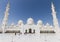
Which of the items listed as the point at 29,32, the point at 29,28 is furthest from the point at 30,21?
the point at 29,32

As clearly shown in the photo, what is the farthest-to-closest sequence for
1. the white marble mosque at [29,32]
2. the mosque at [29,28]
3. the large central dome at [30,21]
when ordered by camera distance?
the large central dome at [30,21], the mosque at [29,28], the white marble mosque at [29,32]

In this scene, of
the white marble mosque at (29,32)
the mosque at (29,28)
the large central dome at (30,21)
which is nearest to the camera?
the white marble mosque at (29,32)

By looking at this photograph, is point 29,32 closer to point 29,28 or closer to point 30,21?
point 29,28

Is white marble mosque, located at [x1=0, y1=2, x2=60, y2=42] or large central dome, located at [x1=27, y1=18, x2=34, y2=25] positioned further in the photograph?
large central dome, located at [x1=27, y1=18, x2=34, y2=25]

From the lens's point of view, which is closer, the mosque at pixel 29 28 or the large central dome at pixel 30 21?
the mosque at pixel 29 28

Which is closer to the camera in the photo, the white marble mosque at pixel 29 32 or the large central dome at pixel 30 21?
the white marble mosque at pixel 29 32

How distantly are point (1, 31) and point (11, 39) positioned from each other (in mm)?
7721

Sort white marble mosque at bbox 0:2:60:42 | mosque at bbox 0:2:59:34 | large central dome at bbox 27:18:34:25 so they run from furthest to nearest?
large central dome at bbox 27:18:34:25 → mosque at bbox 0:2:59:34 → white marble mosque at bbox 0:2:60:42

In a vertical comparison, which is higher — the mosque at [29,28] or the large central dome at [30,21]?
the large central dome at [30,21]

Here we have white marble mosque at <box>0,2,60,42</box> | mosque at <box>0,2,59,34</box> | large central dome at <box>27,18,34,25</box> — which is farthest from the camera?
large central dome at <box>27,18,34,25</box>

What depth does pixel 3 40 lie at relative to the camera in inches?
701

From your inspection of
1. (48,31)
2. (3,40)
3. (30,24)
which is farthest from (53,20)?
(3,40)

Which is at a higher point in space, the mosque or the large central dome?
the large central dome

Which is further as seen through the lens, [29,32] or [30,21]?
[30,21]
